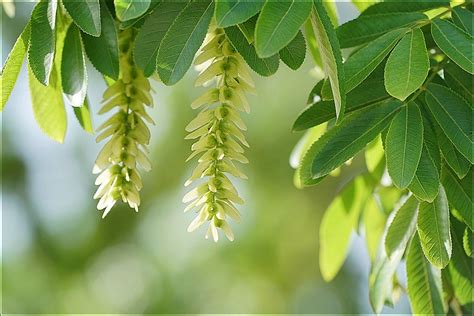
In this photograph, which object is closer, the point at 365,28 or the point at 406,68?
the point at 406,68

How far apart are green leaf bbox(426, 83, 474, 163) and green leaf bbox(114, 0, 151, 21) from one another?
0.40 metres

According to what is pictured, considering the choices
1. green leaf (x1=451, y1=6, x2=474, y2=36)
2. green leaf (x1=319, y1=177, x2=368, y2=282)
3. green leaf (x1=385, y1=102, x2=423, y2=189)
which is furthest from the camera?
green leaf (x1=319, y1=177, x2=368, y2=282)

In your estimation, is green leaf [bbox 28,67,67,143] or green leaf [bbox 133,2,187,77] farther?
green leaf [bbox 28,67,67,143]

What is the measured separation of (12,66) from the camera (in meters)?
1.00

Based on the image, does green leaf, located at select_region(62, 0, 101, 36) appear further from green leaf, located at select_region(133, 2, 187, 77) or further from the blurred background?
the blurred background

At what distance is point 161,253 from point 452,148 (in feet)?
10.8

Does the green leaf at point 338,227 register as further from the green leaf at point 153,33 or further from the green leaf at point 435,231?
the green leaf at point 153,33

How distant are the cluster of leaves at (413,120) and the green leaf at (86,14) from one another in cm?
24

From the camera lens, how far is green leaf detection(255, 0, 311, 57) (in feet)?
2.70

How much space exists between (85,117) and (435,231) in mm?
522

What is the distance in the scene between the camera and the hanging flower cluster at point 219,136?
947 millimetres

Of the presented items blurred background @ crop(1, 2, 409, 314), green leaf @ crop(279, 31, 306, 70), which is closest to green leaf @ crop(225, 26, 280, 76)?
green leaf @ crop(279, 31, 306, 70)

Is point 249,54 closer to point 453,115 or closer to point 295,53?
point 295,53

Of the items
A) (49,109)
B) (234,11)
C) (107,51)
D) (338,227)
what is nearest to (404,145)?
(234,11)
